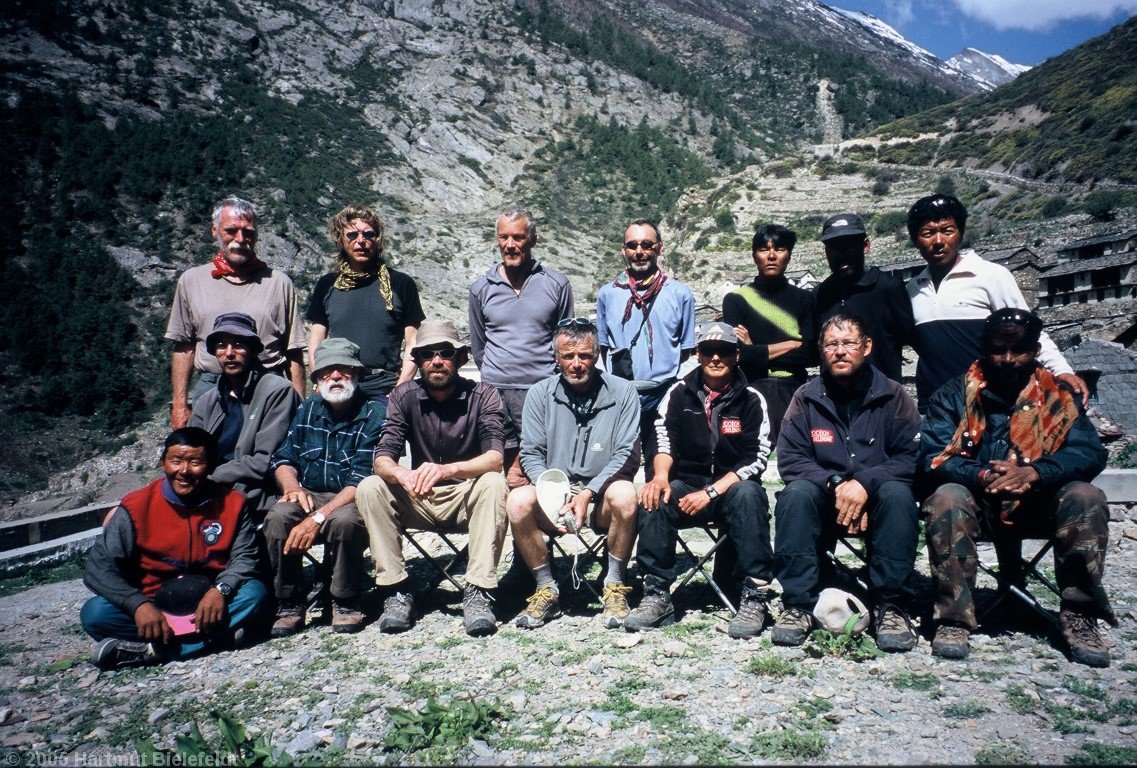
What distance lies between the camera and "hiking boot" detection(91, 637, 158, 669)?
334cm

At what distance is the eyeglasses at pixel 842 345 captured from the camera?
11.3 ft

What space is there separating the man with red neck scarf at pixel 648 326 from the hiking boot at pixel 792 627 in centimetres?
140

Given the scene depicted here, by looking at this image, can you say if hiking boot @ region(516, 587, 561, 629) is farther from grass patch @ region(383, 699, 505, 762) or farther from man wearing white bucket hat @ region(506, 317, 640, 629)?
grass patch @ region(383, 699, 505, 762)

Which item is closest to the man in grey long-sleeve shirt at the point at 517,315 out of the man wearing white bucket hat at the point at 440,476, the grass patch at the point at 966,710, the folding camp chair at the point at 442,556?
the man wearing white bucket hat at the point at 440,476

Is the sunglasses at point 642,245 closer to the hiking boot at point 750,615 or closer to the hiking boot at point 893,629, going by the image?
the hiking boot at point 750,615

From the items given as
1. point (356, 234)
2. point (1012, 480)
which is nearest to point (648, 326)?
point (356, 234)

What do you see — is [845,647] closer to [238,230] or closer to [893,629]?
[893,629]

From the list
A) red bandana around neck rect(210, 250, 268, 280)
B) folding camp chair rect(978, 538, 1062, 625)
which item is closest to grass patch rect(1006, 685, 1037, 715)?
folding camp chair rect(978, 538, 1062, 625)

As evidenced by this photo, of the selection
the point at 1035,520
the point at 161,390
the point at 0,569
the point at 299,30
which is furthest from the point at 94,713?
the point at 299,30

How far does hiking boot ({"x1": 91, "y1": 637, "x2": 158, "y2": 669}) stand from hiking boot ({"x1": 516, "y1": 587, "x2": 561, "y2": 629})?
2.01 meters

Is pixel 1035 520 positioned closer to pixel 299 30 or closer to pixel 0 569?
pixel 0 569

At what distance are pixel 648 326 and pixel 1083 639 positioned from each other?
9.53ft

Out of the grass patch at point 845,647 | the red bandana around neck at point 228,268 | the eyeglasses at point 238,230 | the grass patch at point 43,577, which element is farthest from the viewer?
the grass patch at point 43,577

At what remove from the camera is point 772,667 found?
9.76ft
